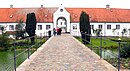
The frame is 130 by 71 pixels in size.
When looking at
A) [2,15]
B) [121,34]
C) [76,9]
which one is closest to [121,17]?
[121,34]

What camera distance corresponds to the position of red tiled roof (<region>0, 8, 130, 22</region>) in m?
57.8

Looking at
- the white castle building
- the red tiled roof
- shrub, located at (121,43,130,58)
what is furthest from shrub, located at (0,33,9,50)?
the red tiled roof

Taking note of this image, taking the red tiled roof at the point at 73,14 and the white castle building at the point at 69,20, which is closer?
the white castle building at the point at 69,20

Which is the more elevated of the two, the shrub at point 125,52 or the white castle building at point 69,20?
the white castle building at point 69,20

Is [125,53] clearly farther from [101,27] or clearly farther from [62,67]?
[101,27]

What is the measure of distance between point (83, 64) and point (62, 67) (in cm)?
108

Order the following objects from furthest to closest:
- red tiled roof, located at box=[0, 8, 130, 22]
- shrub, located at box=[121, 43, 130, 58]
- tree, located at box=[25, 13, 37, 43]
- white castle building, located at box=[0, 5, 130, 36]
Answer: red tiled roof, located at box=[0, 8, 130, 22], white castle building, located at box=[0, 5, 130, 36], tree, located at box=[25, 13, 37, 43], shrub, located at box=[121, 43, 130, 58]

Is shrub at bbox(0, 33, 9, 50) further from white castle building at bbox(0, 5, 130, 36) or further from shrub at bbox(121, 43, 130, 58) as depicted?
shrub at bbox(121, 43, 130, 58)

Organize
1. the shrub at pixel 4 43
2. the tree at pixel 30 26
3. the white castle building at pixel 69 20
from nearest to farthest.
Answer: the shrub at pixel 4 43 < the tree at pixel 30 26 < the white castle building at pixel 69 20

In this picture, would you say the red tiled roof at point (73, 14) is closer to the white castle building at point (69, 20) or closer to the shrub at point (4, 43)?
the white castle building at point (69, 20)

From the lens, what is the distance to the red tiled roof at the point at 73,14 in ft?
189

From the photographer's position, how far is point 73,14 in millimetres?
59094

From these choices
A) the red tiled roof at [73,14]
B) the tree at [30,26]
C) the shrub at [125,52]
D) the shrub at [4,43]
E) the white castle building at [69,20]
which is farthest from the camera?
the red tiled roof at [73,14]

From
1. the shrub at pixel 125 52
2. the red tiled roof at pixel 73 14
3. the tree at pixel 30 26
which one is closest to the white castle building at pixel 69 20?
the red tiled roof at pixel 73 14
